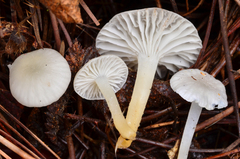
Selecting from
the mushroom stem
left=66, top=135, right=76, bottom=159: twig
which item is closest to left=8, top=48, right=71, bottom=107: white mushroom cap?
left=66, top=135, right=76, bottom=159: twig

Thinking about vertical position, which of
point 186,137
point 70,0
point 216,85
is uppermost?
point 70,0

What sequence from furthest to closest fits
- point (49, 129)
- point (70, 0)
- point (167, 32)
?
point (49, 129), point (167, 32), point (70, 0)

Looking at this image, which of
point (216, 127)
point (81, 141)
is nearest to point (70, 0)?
point (81, 141)

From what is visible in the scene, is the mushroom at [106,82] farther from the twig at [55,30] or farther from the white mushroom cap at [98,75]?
the twig at [55,30]

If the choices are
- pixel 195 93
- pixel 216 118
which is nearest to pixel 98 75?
pixel 195 93

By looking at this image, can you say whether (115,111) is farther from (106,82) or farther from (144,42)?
(144,42)

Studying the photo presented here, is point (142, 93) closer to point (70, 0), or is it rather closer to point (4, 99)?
point (70, 0)

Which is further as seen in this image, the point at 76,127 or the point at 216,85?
the point at 76,127
